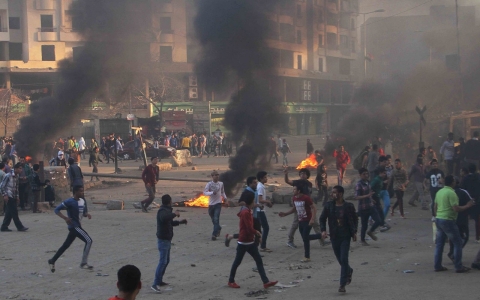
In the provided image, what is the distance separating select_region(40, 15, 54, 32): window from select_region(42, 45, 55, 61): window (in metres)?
1.45

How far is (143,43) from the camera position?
78.3ft

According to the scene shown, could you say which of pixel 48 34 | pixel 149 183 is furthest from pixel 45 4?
pixel 149 183

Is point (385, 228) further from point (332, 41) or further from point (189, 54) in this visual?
point (332, 41)

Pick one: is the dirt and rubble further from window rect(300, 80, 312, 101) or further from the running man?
window rect(300, 80, 312, 101)

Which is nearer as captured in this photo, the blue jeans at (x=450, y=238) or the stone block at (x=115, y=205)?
the blue jeans at (x=450, y=238)

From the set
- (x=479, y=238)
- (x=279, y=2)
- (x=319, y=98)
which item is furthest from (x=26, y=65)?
(x=479, y=238)

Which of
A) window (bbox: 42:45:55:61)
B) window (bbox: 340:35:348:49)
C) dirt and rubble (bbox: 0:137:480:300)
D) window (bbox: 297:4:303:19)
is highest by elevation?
window (bbox: 42:45:55:61)

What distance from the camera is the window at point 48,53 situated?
52031 mm

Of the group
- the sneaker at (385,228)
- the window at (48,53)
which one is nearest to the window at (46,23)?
the window at (48,53)

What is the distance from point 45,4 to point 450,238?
1978 inches

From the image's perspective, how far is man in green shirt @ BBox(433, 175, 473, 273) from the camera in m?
8.66

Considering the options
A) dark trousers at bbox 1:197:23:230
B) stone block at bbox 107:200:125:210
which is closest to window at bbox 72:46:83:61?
stone block at bbox 107:200:125:210

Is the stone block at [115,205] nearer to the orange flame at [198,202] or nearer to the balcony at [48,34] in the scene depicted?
the orange flame at [198,202]

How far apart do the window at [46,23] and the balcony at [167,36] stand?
28061mm
